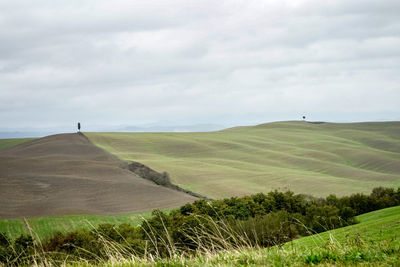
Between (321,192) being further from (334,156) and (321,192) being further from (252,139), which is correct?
(252,139)

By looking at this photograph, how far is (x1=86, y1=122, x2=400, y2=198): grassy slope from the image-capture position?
173 ft

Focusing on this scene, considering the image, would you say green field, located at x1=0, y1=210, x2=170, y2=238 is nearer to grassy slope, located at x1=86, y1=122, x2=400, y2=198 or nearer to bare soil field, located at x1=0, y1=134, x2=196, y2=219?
bare soil field, located at x1=0, y1=134, x2=196, y2=219

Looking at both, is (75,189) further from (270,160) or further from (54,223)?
(270,160)

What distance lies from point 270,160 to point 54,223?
51236mm

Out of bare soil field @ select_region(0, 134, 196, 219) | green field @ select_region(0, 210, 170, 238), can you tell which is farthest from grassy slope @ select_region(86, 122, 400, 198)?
green field @ select_region(0, 210, 170, 238)

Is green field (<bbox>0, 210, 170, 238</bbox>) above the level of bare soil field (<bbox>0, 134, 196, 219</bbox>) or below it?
below

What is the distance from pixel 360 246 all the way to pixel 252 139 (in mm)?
102277

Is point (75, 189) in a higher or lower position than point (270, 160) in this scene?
lower

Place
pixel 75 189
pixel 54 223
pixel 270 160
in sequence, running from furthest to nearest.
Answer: pixel 270 160 → pixel 75 189 → pixel 54 223

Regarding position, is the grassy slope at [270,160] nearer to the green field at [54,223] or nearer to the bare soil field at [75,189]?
the bare soil field at [75,189]

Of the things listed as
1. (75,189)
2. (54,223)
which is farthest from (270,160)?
(54,223)

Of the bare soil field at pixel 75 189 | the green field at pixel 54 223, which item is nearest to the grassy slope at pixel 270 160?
the bare soil field at pixel 75 189

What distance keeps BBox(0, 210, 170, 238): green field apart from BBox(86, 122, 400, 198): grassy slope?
13387mm

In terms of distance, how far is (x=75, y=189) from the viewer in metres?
48.1
